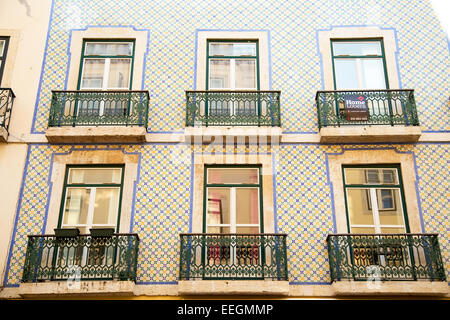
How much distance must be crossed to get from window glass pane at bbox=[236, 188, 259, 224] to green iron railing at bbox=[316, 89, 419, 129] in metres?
1.80

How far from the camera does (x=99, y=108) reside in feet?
30.5

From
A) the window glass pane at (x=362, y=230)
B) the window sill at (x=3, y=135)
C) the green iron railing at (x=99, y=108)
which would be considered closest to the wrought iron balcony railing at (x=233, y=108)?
the green iron railing at (x=99, y=108)

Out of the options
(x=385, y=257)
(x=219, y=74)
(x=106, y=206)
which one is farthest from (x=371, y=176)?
(x=106, y=206)

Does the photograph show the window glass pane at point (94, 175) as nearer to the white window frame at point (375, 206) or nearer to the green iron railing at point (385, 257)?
the green iron railing at point (385, 257)

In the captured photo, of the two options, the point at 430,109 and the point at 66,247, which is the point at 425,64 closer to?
the point at 430,109

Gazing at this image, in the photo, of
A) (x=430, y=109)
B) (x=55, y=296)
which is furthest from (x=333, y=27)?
(x=55, y=296)

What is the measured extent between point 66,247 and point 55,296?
2.78 ft

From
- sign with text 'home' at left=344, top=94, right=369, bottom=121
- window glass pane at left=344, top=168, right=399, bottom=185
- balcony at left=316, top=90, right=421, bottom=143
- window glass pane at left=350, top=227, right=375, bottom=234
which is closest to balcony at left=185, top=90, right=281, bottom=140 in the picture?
balcony at left=316, top=90, right=421, bottom=143

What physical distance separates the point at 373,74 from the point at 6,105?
714cm

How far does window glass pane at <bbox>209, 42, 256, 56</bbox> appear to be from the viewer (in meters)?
9.94

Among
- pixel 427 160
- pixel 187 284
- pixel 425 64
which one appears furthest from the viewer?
pixel 425 64

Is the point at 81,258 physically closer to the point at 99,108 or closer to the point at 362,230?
the point at 99,108
